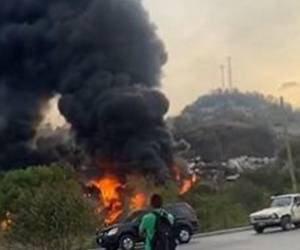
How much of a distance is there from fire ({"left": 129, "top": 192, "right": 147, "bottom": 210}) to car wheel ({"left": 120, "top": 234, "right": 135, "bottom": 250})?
582 inches

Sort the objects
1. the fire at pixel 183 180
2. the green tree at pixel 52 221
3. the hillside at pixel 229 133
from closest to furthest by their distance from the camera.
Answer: the green tree at pixel 52 221, the fire at pixel 183 180, the hillside at pixel 229 133

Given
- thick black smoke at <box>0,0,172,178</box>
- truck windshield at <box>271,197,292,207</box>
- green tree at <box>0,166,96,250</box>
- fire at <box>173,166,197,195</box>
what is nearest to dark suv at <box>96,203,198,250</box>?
truck windshield at <box>271,197,292,207</box>

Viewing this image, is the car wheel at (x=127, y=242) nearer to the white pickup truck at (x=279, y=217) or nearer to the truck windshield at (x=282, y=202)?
the white pickup truck at (x=279, y=217)

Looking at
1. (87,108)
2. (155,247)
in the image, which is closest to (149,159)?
(87,108)

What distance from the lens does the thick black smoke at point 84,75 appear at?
5109 centimetres

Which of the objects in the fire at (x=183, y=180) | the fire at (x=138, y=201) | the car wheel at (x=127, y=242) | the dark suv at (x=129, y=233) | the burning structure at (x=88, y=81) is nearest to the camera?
the car wheel at (x=127, y=242)

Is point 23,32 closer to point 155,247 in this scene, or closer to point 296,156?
point 296,156

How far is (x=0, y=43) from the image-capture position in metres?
55.6

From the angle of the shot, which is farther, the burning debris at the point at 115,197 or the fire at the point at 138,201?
the burning debris at the point at 115,197

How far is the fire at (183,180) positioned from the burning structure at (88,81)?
98 cm

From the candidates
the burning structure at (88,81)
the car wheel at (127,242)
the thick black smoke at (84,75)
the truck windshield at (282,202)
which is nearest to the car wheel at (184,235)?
the car wheel at (127,242)

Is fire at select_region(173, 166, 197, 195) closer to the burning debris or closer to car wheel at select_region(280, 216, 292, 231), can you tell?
the burning debris

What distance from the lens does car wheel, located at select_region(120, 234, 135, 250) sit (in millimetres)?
28891

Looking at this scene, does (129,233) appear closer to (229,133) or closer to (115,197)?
(115,197)
